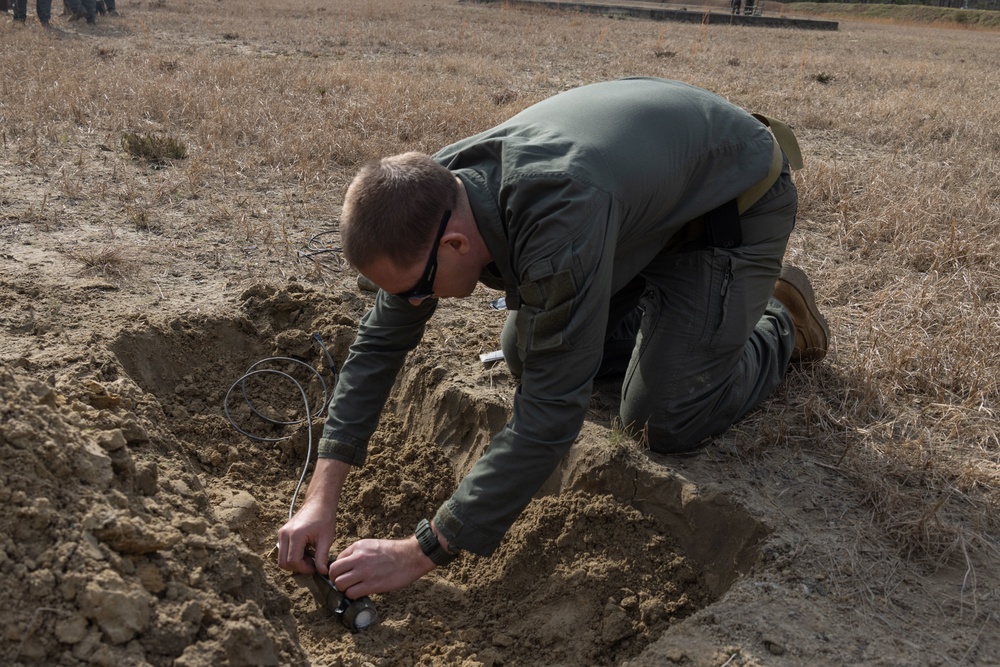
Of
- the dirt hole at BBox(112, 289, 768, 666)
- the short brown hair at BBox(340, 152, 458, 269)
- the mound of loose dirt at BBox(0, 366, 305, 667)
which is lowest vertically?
the dirt hole at BBox(112, 289, 768, 666)

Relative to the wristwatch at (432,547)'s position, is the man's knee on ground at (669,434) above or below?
below

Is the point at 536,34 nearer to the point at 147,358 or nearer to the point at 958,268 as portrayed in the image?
the point at 958,268

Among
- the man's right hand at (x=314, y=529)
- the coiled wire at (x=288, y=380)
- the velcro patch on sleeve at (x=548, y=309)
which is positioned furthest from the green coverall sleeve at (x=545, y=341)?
the coiled wire at (x=288, y=380)

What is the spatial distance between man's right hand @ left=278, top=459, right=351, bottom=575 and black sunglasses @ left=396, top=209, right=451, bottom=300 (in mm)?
727

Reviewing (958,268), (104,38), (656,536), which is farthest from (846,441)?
(104,38)

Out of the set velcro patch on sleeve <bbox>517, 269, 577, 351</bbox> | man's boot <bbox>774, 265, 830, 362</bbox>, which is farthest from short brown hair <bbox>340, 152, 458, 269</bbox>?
man's boot <bbox>774, 265, 830, 362</bbox>

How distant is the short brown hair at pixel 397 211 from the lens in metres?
2.18

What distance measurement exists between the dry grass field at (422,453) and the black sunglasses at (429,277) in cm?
86

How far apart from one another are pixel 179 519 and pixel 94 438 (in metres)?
0.34

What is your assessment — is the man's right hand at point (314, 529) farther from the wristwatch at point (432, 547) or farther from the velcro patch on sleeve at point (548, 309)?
the velcro patch on sleeve at point (548, 309)

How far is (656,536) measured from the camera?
A: 114 inches

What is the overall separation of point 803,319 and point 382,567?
2237 millimetres

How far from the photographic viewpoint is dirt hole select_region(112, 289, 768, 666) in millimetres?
2703

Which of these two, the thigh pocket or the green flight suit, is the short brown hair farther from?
the thigh pocket
